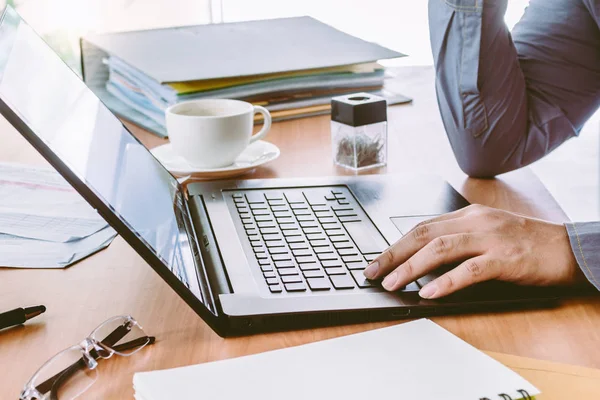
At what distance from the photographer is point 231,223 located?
84 cm

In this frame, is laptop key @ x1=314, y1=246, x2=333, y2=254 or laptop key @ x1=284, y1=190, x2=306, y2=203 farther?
laptop key @ x1=284, y1=190, x2=306, y2=203

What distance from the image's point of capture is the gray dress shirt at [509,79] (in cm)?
107

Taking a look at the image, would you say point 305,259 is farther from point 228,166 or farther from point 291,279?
point 228,166

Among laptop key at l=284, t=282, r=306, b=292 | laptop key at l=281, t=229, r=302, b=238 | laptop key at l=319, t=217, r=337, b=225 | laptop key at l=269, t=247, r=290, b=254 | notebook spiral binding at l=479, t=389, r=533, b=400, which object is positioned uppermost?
notebook spiral binding at l=479, t=389, r=533, b=400

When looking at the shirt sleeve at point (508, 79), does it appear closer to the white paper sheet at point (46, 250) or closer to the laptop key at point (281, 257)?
the laptop key at point (281, 257)

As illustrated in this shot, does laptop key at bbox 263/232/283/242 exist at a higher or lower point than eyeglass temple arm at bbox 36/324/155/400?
lower

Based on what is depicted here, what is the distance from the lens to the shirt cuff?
0.70m

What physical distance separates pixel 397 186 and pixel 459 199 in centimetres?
9

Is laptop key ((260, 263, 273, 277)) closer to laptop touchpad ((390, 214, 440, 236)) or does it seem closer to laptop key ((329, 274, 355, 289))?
laptop key ((329, 274, 355, 289))

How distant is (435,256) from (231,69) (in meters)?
0.71

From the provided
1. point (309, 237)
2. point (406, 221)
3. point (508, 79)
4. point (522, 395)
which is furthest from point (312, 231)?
point (508, 79)

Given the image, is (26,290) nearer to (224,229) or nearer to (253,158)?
(224,229)

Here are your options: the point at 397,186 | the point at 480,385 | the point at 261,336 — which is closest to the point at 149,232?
the point at 261,336

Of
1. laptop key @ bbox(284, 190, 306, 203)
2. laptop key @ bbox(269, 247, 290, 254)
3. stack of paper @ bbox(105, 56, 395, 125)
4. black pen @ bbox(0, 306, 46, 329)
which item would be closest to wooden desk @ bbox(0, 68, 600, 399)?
black pen @ bbox(0, 306, 46, 329)
